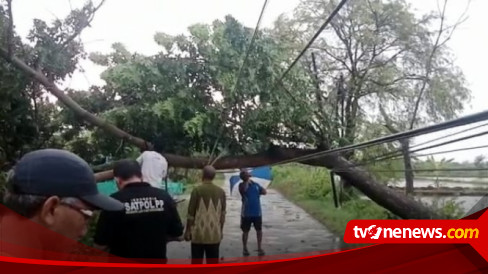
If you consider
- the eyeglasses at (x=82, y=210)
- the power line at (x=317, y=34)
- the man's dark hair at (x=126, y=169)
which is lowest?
the eyeglasses at (x=82, y=210)

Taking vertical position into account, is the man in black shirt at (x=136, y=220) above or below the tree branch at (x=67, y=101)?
below

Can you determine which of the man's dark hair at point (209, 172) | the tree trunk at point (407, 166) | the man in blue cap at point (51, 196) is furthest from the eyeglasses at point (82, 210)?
the tree trunk at point (407, 166)

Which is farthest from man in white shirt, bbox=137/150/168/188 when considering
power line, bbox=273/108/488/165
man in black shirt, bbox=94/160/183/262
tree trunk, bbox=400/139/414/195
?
tree trunk, bbox=400/139/414/195

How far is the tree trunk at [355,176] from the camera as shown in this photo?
1010 millimetres

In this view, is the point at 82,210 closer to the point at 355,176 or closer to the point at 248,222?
the point at 248,222

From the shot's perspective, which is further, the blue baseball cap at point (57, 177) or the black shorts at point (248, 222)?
the black shorts at point (248, 222)

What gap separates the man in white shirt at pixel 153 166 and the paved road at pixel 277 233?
123mm

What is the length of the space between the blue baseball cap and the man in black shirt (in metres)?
0.03

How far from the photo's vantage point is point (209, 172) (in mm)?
997

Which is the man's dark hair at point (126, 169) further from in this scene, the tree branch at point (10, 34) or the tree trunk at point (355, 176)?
the tree branch at point (10, 34)

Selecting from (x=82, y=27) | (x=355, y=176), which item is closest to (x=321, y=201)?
(x=355, y=176)

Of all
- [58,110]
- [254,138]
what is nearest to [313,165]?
[254,138]

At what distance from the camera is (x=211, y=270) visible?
105 cm

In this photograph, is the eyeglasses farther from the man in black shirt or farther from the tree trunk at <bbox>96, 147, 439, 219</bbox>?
the tree trunk at <bbox>96, 147, 439, 219</bbox>
